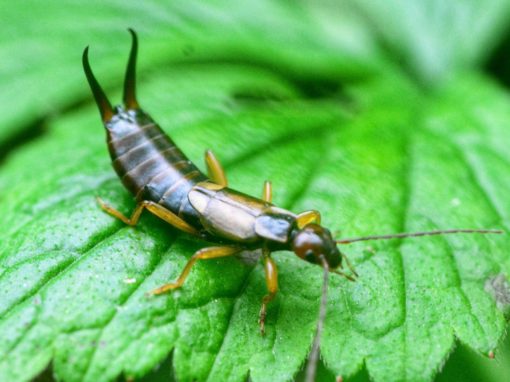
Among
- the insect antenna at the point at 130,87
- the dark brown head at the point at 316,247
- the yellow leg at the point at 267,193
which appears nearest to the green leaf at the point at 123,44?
the insect antenna at the point at 130,87

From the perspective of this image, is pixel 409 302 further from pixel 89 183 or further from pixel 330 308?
pixel 89 183

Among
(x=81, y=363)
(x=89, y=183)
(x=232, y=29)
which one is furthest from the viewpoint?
(x=232, y=29)

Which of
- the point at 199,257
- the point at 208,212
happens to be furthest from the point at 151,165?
the point at 199,257

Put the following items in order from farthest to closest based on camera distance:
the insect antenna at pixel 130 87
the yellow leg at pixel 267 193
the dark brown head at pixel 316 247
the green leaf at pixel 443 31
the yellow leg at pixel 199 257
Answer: the green leaf at pixel 443 31 → the insect antenna at pixel 130 87 → the yellow leg at pixel 267 193 → the dark brown head at pixel 316 247 → the yellow leg at pixel 199 257

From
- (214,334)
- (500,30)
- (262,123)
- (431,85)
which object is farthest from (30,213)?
(500,30)

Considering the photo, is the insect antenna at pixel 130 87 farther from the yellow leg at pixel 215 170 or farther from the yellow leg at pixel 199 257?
the yellow leg at pixel 199 257

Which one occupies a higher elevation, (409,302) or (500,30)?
(500,30)
